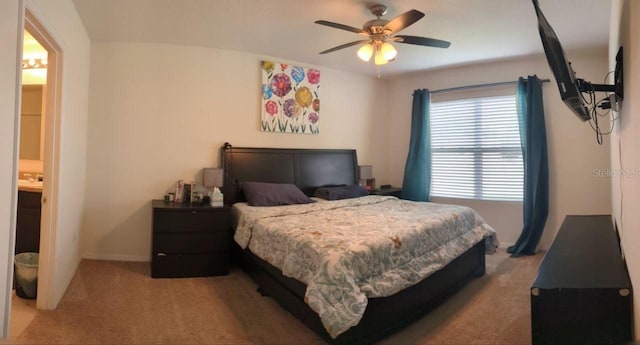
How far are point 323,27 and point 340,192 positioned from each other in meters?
1.87

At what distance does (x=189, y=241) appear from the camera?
303 centimetres

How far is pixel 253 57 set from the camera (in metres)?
3.94

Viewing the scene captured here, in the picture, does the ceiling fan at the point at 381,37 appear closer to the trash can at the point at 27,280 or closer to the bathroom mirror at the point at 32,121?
the trash can at the point at 27,280

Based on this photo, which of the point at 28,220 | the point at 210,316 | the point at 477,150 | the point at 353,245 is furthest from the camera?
the point at 477,150

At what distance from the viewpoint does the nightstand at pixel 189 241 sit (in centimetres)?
297

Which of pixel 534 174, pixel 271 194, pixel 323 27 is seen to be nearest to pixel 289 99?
pixel 323 27

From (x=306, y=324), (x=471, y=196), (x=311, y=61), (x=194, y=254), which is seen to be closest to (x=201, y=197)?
(x=194, y=254)

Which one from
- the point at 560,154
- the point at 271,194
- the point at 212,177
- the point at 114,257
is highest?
the point at 560,154

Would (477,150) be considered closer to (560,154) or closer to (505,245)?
(560,154)

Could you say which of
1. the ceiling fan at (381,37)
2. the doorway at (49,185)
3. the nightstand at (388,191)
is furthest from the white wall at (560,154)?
the doorway at (49,185)

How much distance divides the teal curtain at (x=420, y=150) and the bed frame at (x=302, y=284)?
89 cm

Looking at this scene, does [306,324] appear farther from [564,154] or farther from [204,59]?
[564,154]

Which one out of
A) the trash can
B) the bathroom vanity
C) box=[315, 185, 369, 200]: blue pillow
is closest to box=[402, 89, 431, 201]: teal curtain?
box=[315, 185, 369, 200]: blue pillow

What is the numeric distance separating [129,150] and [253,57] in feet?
5.82
